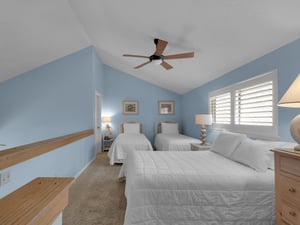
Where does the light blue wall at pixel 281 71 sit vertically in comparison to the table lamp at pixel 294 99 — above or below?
above

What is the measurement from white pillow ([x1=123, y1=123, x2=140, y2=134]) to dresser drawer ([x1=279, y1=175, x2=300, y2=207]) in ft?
15.9

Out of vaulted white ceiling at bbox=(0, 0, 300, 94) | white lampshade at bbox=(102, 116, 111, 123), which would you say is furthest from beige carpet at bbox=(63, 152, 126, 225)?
vaulted white ceiling at bbox=(0, 0, 300, 94)

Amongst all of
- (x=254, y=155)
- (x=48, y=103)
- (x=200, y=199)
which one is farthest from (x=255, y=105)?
(x=48, y=103)

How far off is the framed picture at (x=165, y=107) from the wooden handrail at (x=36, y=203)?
5760mm

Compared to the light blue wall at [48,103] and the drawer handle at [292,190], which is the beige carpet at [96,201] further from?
the drawer handle at [292,190]

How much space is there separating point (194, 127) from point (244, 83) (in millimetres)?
2629

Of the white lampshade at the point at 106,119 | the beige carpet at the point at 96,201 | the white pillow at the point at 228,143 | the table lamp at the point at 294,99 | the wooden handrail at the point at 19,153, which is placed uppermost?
the table lamp at the point at 294,99

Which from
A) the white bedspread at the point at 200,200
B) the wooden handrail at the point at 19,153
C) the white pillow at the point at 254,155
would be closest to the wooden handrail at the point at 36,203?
the wooden handrail at the point at 19,153

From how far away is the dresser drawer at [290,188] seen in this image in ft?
4.25

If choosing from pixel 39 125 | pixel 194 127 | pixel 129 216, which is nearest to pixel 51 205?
pixel 129 216

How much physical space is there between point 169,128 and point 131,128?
129 centimetres

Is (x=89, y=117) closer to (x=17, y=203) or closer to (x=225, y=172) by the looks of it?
(x=225, y=172)

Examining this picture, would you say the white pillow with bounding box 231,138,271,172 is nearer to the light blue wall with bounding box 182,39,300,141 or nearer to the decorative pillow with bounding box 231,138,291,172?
the decorative pillow with bounding box 231,138,291,172

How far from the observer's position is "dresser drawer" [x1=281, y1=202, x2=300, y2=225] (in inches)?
51.0
